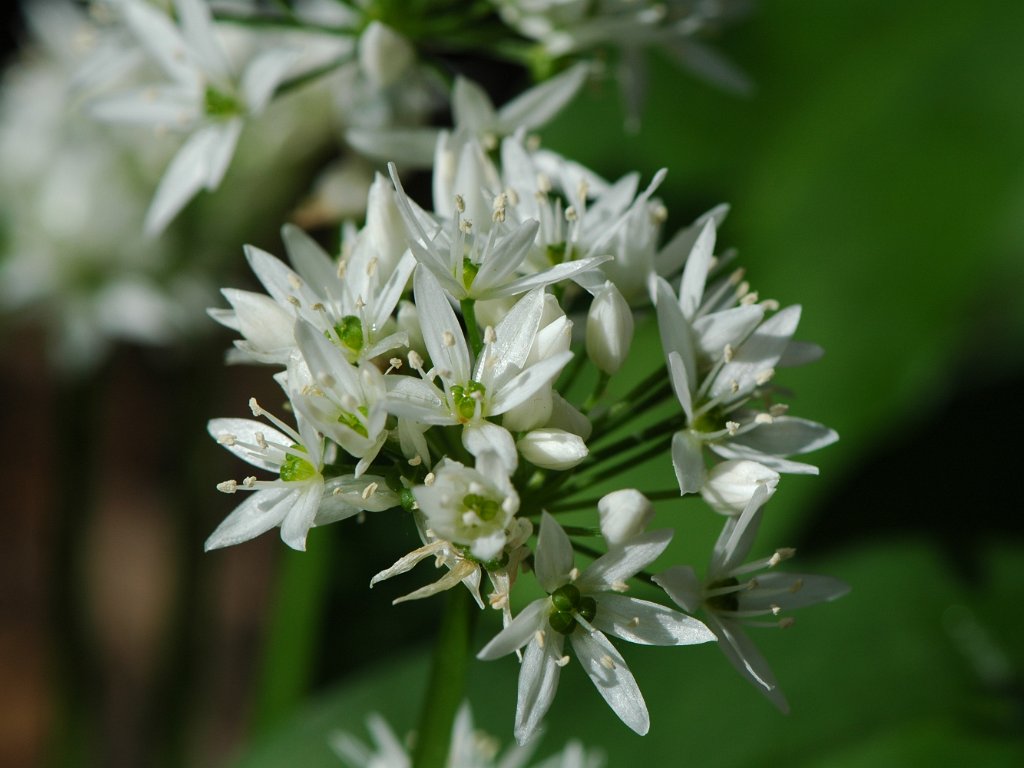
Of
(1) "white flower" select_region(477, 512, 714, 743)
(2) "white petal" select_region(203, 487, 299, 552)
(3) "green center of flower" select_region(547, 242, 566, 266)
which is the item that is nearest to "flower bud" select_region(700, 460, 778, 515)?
(1) "white flower" select_region(477, 512, 714, 743)

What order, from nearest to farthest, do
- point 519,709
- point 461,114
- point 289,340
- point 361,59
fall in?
point 519,709
point 289,340
point 461,114
point 361,59

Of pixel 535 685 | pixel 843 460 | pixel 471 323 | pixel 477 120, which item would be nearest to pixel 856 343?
pixel 843 460

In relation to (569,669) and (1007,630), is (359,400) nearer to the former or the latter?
(569,669)

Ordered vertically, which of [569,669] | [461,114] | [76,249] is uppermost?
[461,114]

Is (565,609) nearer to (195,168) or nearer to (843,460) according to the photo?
(195,168)

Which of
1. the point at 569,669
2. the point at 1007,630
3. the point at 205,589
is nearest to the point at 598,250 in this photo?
the point at 569,669
